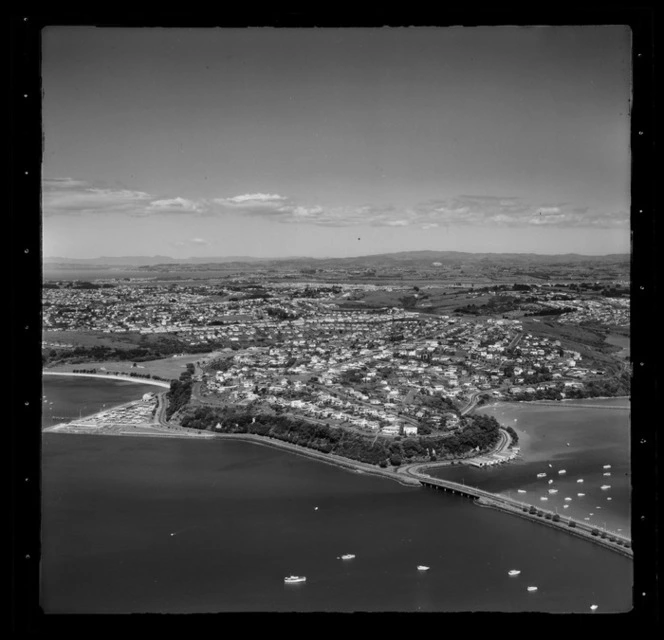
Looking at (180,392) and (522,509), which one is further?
(180,392)

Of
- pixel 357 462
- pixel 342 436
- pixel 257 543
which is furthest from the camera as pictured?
pixel 357 462

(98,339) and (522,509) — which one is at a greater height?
(98,339)

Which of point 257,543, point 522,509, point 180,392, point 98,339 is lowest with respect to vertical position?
point 522,509

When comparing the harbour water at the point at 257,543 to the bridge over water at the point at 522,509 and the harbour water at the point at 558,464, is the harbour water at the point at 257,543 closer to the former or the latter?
the bridge over water at the point at 522,509

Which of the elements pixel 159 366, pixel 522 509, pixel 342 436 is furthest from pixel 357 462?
pixel 159 366

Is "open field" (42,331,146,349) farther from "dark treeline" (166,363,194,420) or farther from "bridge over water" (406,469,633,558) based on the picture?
"bridge over water" (406,469,633,558)

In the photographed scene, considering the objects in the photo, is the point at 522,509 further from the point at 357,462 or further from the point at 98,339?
the point at 98,339
